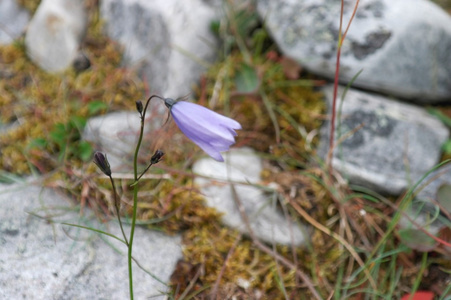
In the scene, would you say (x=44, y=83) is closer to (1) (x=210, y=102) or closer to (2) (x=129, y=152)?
(2) (x=129, y=152)

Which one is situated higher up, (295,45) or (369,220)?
(295,45)

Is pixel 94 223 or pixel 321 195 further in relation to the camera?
pixel 321 195

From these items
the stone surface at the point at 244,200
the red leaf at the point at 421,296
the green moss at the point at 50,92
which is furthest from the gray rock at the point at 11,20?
the red leaf at the point at 421,296

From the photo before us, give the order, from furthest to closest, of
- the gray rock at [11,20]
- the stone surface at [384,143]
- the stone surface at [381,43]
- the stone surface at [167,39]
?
1. the gray rock at [11,20]
2. the stone surface at [167,39]
3. the stone surface at [381,43]
4. the stone surface at [384,143]

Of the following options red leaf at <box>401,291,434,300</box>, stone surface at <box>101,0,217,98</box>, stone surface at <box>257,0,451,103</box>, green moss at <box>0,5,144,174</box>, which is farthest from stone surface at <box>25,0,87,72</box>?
red leaf at <box>401,291,434,300</box>

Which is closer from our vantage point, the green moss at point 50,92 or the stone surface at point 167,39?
the green moss at point 50,92

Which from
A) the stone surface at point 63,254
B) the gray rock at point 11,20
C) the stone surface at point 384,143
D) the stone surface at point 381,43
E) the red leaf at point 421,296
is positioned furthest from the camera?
the gray rock at point 11,20

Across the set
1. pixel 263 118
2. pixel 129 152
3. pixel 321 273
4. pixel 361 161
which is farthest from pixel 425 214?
pixel 129 152

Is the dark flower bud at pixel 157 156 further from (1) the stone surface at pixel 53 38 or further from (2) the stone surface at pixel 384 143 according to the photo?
(1) the stone surface at pixel 53 38
